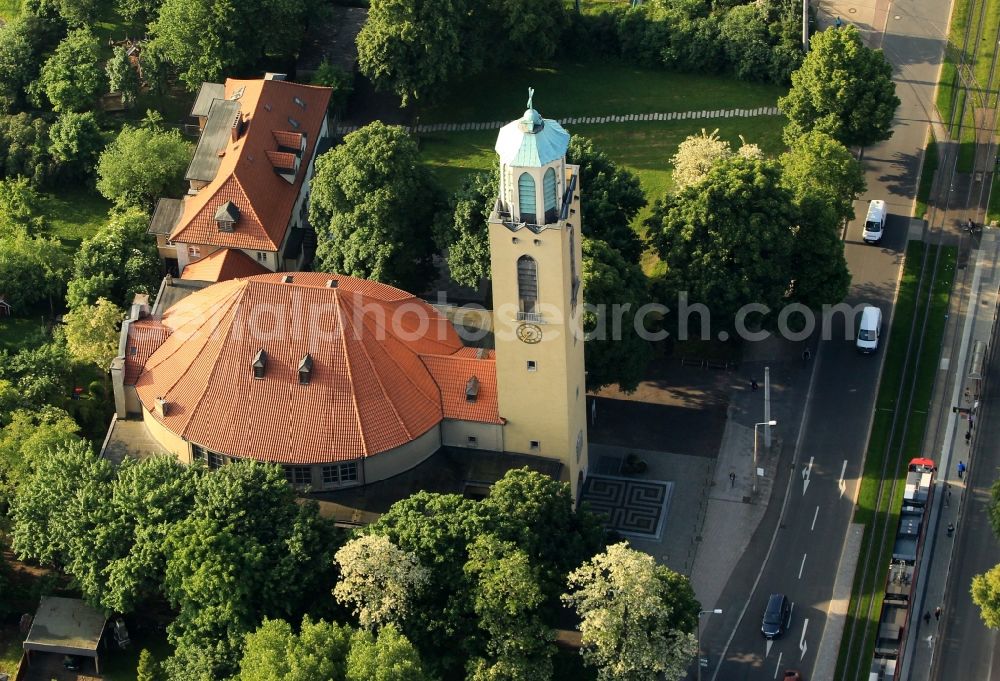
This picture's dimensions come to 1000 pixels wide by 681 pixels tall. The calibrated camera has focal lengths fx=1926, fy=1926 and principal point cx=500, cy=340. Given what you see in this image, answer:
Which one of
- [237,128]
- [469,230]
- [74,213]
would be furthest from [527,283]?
[74,213]

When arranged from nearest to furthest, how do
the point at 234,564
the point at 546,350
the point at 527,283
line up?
the point at 234,564 < the point at 527,283 < the point at 546,350

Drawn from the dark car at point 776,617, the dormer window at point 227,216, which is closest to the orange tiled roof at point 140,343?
the dormer window at point 227,216

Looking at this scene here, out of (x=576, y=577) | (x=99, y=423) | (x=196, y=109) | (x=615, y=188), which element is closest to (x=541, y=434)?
(x=576, y=577)

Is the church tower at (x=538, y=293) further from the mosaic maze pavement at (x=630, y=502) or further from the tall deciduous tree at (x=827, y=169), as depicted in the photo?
the tall deciduous tree at (x=827, y=169)

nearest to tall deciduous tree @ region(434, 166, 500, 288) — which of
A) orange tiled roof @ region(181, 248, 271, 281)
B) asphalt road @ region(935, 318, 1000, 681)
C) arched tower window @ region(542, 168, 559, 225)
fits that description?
orange tiled roof @ region(181, 248, 271, 281)

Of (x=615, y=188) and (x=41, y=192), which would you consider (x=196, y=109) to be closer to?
(x=41, y=192)

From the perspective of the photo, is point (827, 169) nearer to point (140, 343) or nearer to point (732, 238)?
point (732, 238)

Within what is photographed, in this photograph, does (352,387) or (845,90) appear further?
(845,90)
